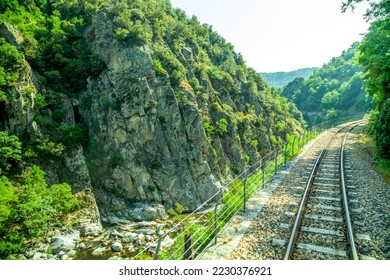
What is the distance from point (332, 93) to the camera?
9462cm

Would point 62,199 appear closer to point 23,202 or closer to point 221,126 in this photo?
point 23,202

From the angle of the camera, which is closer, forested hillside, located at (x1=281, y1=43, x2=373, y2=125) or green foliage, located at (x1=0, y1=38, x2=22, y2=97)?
green foliage, located at (x1=0, y1=38, x2=22, y2=97)

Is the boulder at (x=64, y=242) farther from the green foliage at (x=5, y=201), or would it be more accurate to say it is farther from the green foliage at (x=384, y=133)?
the green foliage at (x=384, y=133)

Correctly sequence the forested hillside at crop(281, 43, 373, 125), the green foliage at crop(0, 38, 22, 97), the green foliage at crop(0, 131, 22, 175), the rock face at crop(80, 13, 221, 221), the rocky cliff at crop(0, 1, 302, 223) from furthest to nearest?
the forested hillside at crop(281, 43, 373, 125) < the rock face at crop(80, 13, 221, 221) < the rocky cliff at crop(0, 1, 302, 223) < the green foliage at crop(0, 38, 22, 97) < the green foliage at crop(0, 131, 22, 175)

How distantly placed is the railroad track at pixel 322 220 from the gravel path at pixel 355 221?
0.67ft

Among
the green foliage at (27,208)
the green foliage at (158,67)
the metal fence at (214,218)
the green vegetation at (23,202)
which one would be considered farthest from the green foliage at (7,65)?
the metal fence at (214,218)

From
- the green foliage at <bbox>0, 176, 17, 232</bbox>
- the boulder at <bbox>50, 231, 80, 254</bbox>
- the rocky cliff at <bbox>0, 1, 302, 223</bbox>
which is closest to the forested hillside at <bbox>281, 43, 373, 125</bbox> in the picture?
the rocky cliff at <bbox>0, 1, 302, 223</bbox>

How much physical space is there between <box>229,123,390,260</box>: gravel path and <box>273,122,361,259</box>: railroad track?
205 millimetres

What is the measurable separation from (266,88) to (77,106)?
44827 mm

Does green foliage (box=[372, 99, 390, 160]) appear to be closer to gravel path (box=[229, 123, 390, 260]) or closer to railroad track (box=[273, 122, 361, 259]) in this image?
gravel path (box=[229, 123, 390, 260])

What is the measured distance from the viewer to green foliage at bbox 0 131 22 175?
16.1 m

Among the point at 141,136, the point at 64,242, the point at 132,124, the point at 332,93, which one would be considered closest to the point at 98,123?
the point at 132,124

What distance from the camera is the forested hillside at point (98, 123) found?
17.0m

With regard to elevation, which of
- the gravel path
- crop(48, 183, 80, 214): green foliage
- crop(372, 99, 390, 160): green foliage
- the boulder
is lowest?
the boulder
